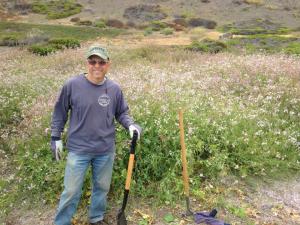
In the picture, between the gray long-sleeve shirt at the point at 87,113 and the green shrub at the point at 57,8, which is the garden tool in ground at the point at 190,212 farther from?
the green shrub at the point at 57,8

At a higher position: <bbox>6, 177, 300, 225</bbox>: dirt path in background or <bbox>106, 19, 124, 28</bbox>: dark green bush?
<bbox>106, 19, 124, 28</bbox>: dark green bush

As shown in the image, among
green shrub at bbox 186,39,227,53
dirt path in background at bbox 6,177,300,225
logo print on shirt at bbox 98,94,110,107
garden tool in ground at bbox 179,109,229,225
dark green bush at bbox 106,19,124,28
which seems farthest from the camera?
dark green bush at bbox 106,19,124,28

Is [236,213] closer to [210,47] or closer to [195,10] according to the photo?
[210,47]

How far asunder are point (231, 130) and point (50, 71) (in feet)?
22.7

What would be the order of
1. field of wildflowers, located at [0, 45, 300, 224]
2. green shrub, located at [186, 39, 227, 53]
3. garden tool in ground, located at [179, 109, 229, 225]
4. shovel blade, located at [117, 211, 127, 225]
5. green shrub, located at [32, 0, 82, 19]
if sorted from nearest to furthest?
shovel blade, located at [117, 211, 127, 225] < garden tool in ground, located at [179, 109, 229, 225] < field of wildflowers, located at [0, 45, 300, 224] < green shrub, located at [186, 39, 227, 53] < green shrub, located at [32, 0, 82, 19]

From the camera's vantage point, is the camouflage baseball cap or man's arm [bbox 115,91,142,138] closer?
the camouflage baseball cap

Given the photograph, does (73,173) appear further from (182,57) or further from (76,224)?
(182,57)

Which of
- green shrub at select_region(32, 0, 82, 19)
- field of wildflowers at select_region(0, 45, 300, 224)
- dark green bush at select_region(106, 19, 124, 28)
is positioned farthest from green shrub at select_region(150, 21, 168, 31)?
field of wildflowers at select_region(0, 45, 300, 224)

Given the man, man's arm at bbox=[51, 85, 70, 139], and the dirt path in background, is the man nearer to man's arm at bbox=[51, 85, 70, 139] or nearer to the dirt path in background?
man's arm at bbox=[51, 85, 70, 139]

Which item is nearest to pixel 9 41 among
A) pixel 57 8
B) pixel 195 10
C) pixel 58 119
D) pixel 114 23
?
pixel 114 23

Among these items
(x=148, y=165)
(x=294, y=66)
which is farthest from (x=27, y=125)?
(x=294, y=66)

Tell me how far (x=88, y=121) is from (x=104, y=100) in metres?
0.29

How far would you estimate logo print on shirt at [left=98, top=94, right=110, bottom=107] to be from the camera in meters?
4.60

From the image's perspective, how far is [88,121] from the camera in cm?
462
